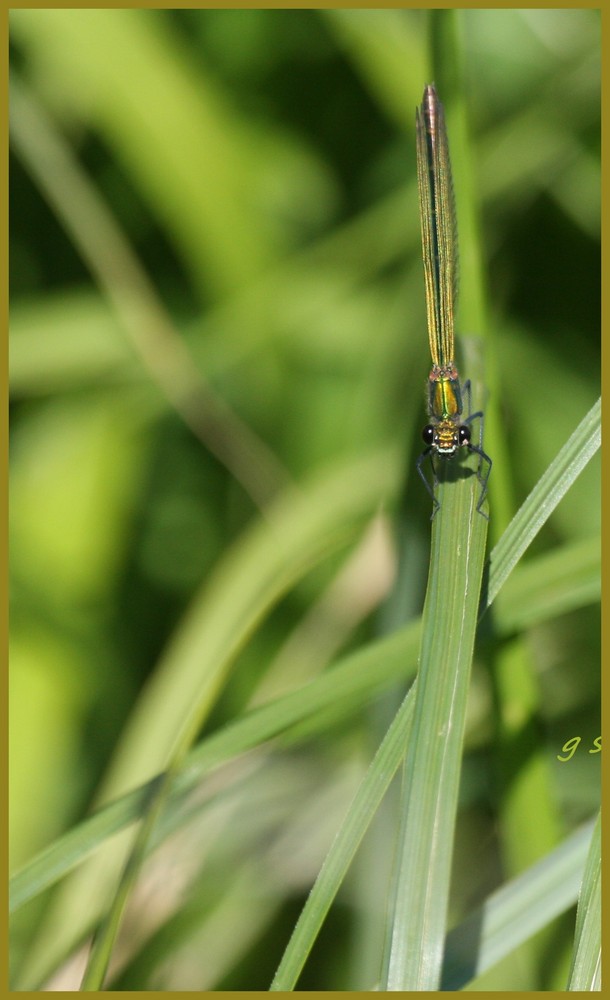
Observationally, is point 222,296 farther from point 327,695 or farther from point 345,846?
point 345,846

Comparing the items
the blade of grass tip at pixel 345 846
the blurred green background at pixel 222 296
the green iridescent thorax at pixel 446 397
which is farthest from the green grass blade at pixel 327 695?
the blurred green background at pixel 222 296

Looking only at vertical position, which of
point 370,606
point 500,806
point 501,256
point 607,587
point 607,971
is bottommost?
point 607,971

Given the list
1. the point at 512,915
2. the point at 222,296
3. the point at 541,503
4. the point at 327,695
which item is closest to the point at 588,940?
the point at 512,915

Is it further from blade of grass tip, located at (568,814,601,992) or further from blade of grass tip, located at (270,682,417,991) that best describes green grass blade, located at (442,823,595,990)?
blade of grass tip, located at (270,682,417,991)

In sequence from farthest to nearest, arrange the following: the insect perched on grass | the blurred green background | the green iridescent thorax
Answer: the blurred green background
the green iridescent thorax
the insect perched on grass

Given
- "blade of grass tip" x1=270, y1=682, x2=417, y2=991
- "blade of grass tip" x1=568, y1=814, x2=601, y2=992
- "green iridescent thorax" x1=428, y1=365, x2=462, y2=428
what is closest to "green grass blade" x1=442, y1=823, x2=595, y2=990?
"blade of grass tip" x1=568, y1=814, x2=601, y2=992

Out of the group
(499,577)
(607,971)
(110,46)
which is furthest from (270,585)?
(110,46)

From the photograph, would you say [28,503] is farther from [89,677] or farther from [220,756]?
[220,756]
